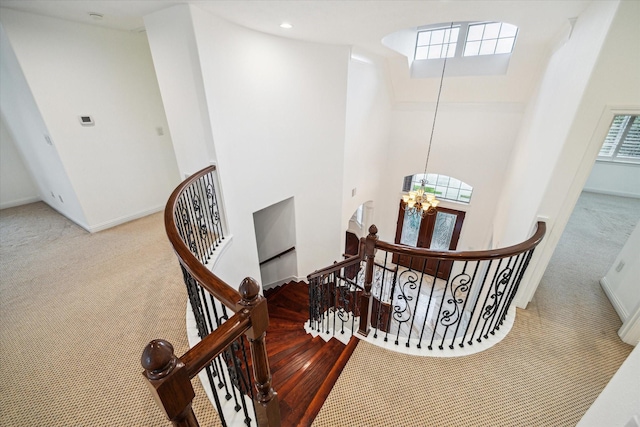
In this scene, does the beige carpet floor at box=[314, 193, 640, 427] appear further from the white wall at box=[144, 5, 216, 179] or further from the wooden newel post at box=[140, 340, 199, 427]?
the white wall at box=[144, 5, 216, 179]

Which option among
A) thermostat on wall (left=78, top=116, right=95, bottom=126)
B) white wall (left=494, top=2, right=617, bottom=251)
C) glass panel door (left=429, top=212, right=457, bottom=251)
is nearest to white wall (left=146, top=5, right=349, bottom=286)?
thermostat on wall (left=78, top=116, right=95, bottom=126)

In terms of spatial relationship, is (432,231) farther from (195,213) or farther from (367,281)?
(195,213)

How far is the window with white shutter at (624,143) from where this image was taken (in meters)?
5.83

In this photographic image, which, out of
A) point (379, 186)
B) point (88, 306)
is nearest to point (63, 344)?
point (88, 306)

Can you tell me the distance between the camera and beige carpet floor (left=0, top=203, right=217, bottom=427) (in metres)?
1.67

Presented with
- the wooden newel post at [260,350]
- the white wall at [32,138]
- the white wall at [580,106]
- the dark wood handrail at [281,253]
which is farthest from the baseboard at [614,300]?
the white wall at [32,138]

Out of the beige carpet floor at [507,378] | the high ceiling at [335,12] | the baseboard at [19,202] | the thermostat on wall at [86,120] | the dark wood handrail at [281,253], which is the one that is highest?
the high ceiling at [335,12]

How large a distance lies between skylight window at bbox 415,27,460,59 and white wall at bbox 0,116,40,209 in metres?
7.73

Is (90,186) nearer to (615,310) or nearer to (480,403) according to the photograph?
(480,403)

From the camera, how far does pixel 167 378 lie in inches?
27.5

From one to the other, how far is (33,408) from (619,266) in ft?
15.9

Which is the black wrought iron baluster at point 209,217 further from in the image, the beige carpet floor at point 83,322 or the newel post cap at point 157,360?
the newel post cap at point 157,360

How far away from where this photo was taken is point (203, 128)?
3197mm

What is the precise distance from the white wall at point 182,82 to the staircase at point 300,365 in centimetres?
249
